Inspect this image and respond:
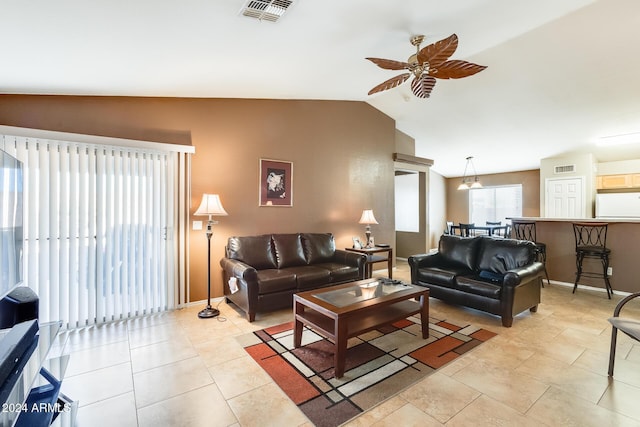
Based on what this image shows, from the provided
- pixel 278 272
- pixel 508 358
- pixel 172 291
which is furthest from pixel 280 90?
pixel 508 358

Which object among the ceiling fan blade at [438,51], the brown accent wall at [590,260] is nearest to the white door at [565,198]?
the brown accent wall at [590,260]

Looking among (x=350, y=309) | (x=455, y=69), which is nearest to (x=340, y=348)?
(x=350, y=309)

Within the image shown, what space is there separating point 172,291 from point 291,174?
241 centimetres

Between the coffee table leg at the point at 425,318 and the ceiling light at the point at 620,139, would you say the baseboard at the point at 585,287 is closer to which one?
the ceiling light at the point at 620,139

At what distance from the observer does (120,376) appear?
7.48 ft

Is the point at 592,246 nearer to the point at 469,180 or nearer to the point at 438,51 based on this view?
the point at 438,51

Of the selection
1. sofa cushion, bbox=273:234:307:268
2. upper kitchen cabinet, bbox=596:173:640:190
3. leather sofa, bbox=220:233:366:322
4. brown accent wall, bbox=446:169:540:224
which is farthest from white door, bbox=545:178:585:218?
sofa cushion, bbox=273:234:307:268

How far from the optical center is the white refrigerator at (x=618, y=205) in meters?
6.24

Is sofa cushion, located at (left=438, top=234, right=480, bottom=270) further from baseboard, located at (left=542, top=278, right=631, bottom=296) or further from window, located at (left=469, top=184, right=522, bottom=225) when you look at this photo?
window, located at (left=469, top=184, right=522, bottom=225)

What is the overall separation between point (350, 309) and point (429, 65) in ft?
7.83

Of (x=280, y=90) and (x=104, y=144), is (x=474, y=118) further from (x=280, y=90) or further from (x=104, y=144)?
(x=104, y=144)

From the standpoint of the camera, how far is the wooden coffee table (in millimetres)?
2295

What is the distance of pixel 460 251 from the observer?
4234mm

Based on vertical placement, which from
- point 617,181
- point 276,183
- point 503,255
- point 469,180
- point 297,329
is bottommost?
point 297,329
